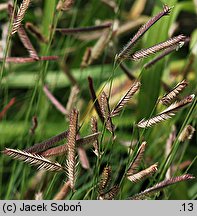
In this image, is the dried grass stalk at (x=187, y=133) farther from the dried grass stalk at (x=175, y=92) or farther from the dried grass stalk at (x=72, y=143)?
the dried grass stalk at (x=72, y=143)

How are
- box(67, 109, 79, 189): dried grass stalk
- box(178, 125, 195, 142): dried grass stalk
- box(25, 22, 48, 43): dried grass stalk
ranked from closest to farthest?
box(67, 109, 79, 189): dried grass stalk → box(178, 125, 195, 142): dried grass stalk → box(25, 22, 48, 43): dried grass stalk

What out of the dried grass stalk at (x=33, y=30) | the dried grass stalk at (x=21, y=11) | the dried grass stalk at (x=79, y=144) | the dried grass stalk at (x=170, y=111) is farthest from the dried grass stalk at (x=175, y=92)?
the dried grass stalk at (x=33, y=30)

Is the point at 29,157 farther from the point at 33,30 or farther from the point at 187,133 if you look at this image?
the point at 33,30

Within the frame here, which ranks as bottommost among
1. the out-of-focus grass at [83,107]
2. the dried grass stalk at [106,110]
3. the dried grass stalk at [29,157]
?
the out-of-focus grass at [83,107]

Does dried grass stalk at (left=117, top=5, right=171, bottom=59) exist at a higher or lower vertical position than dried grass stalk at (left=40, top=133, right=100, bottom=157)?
higher

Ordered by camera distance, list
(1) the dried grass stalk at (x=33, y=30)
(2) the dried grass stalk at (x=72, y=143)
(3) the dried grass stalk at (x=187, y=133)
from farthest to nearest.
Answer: (1) the dried grass stalk at (x=33, y=30), (3) the dried grass stalk at (x=187, y=133), (2) the dried grass stalk at (x=72, y=143)

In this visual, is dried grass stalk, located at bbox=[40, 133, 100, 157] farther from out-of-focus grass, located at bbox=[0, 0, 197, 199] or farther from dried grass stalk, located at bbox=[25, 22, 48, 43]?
dried grass stalk, located at bbox=[25, 22, 48, 43]

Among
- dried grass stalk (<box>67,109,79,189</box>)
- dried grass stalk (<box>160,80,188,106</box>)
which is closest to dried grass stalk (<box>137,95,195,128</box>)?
dried grass stalk (<box>160,80,188,106</box>)

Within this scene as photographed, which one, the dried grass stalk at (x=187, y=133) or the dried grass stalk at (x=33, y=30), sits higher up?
the dried grass stalk at (x=33, y=30)

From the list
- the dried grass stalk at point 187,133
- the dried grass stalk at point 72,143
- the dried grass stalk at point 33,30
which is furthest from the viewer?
the dried grass stalk at point 33,30
